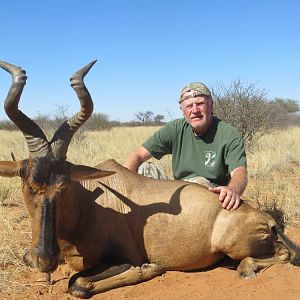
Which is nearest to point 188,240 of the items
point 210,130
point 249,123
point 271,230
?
point 271,230

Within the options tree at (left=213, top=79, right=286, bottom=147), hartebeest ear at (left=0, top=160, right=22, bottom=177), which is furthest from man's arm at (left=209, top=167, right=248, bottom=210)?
tree at (left=213, top=79, right=286, bottom=147)

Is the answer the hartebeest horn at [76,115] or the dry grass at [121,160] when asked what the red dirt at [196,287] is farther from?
the hartebeest horn at [76,115]

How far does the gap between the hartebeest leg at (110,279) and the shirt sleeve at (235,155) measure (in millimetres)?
1648

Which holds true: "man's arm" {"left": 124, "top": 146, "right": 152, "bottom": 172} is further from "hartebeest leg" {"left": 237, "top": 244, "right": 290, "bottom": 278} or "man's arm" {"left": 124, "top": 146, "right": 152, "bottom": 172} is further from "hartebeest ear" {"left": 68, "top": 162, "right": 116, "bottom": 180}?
"hartebeest leg" {"left": 237, "top": 244, "right": 290, "bottom": 278}

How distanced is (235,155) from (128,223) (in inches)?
64.5

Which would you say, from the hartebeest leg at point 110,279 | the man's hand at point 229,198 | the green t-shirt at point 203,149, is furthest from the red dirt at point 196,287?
the green t-shirt at point 203,149

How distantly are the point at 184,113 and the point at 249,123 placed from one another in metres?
9.32

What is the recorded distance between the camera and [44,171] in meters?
4.16

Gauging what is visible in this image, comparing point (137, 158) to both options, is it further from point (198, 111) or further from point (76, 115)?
point (76, 115)

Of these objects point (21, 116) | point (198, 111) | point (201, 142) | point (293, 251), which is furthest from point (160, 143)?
point (21, 116)

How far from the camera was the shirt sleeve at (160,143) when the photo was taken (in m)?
6.51

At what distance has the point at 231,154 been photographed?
5.77m

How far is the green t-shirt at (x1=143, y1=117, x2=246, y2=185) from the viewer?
5834 mm

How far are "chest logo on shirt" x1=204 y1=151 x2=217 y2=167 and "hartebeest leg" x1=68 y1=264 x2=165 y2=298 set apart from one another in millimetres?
1717
